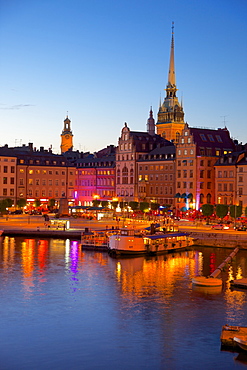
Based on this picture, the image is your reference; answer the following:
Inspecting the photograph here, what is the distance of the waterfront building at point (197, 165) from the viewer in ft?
380

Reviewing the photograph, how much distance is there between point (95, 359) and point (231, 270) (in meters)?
28.4

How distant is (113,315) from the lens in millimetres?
41562

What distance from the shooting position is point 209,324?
3931 centimetres

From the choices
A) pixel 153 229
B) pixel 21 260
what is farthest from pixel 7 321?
pixel 153 229

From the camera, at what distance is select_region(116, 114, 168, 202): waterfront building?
134m

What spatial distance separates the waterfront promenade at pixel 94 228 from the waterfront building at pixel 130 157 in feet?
85.4

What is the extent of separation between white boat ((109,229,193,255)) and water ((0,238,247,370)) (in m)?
5.46

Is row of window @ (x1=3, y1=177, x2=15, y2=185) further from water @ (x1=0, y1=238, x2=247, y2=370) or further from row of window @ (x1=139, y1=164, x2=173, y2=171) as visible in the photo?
water @ (x1=0, y1=238, x2=247, y2=370)

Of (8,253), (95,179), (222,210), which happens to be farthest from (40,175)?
(8,253)

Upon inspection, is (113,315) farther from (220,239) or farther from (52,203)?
(52,203)

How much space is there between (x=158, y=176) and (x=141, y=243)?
188 feet

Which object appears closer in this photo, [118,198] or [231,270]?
[231,270]

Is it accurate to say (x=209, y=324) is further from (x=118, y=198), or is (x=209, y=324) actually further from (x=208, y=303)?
(x=118, y=198)

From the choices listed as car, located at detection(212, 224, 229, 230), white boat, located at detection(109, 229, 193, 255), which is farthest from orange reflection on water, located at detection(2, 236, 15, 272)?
car, located at detection(212, 224, 229, 230)
